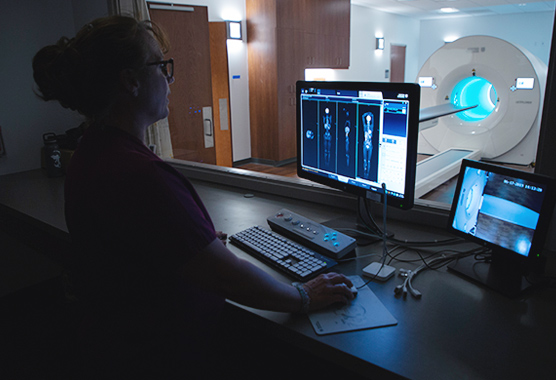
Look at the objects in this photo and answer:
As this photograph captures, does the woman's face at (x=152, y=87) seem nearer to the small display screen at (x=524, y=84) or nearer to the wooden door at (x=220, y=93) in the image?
the small display screen at (x=524, y=84)

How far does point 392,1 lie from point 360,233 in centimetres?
772

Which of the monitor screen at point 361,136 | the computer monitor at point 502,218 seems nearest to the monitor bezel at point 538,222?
the computer monitor at point 502,218

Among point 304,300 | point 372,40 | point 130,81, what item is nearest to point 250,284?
point 304,300

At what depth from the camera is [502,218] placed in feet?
3.32

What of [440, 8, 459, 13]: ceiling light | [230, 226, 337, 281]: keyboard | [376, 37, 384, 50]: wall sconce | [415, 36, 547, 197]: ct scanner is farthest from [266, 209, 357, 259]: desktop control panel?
[440, 8, 459, 13]: ceiling light

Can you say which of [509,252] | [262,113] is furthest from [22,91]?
[262,113]

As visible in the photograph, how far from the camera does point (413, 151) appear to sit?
1104 mm

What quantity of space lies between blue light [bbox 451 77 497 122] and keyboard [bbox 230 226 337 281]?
3417 millimetres

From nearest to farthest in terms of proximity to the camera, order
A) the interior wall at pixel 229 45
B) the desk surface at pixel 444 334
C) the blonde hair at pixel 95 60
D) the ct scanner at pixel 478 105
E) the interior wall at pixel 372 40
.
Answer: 1. the desk surface at pixel 444 334
2. the blonde hair at pixel 95 60
3. the interior wall at pixel 229 45
4. the ct scanner at pixel 478 105
5. the interior wall at pixel 372 40

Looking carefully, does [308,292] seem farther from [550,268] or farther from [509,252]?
[550,268]

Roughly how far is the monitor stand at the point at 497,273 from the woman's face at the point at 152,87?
864 mm

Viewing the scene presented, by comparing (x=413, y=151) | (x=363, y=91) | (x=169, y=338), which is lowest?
(x=169, y=338)

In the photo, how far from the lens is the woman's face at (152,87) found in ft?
3.03

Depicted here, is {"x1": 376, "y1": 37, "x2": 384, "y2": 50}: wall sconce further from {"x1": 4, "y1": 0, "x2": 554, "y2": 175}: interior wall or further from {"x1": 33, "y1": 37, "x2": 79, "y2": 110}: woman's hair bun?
{"x1": 33, "y1": 37, "x2": 79, "y2": 110}: woman's hair bun
